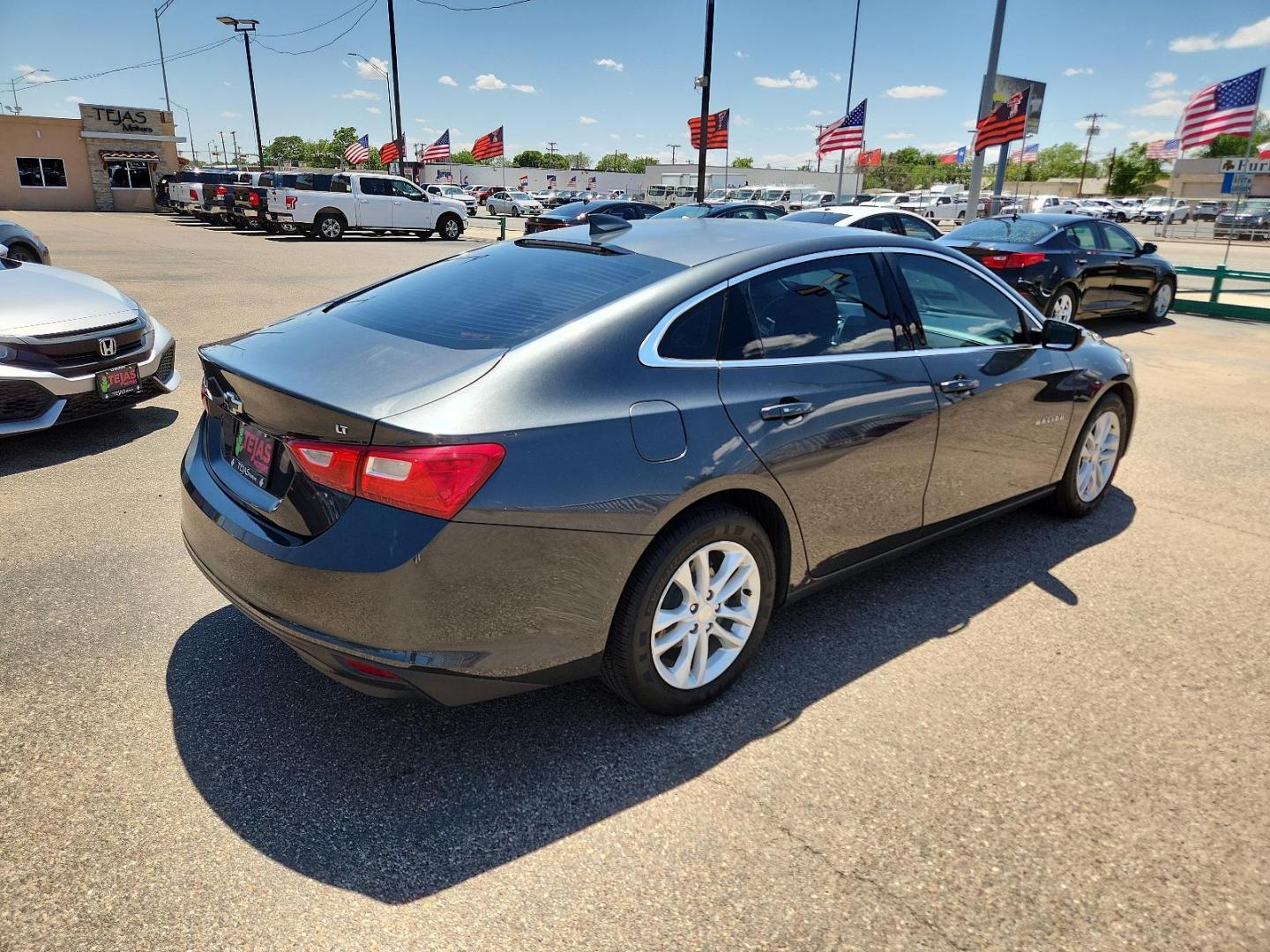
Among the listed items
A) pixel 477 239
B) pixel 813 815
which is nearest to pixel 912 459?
pixel 813 815

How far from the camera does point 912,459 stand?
343cm

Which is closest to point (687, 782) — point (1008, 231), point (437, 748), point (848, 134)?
point (437, 748)

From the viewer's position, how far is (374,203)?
26.0 meters

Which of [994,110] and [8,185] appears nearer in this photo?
[994,110]

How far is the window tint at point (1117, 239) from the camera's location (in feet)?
37.7

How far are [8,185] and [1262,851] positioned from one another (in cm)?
5337

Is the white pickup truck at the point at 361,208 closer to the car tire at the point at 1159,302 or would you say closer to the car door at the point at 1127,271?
the car door at the point at 1127,271

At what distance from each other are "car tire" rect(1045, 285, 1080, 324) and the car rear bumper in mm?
9813

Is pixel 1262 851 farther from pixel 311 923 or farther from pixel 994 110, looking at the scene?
pixel 994 110

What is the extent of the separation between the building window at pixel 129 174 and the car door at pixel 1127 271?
1892 inches

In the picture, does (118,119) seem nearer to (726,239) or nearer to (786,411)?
(726,239)

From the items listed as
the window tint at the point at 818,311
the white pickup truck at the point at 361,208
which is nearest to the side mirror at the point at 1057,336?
the window tint at the point at 818,311

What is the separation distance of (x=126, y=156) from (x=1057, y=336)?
51790 millimetres

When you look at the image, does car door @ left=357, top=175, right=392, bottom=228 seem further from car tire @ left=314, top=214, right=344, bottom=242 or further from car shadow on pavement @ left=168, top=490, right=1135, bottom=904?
car shadow on pavement @ left=168, top=490, right=1135, bottom=904
